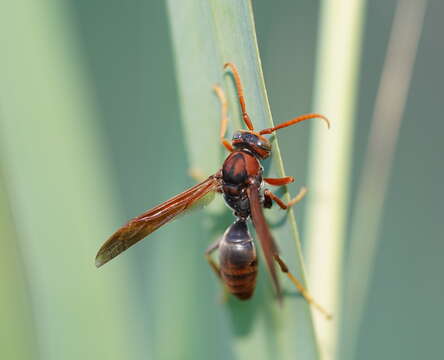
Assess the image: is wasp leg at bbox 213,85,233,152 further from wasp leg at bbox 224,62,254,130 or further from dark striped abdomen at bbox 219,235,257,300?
dark striped abdomen at bbox 219,235,257,300

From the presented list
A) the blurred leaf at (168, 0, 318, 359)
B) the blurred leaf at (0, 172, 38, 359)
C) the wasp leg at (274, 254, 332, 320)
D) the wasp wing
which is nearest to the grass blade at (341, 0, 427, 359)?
the wasp leg at (274, 254, 332, 320)

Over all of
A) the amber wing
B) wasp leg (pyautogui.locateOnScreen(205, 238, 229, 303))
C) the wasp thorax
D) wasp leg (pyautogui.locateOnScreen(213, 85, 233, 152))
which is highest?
wasp leg (pyautogui.locateOnScreen(213, 85, 233, 152))

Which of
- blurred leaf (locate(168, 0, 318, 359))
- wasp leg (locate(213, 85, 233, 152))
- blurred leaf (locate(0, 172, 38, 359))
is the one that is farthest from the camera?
wasp leg (locate(213, 85, 233, 152))

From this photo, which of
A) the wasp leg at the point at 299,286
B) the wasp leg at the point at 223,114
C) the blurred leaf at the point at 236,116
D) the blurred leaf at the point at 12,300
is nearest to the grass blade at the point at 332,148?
the wasp leg at the point at 299,286

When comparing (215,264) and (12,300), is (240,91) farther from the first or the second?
(12,300)

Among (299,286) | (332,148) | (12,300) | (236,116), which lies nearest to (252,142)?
(236,116)
